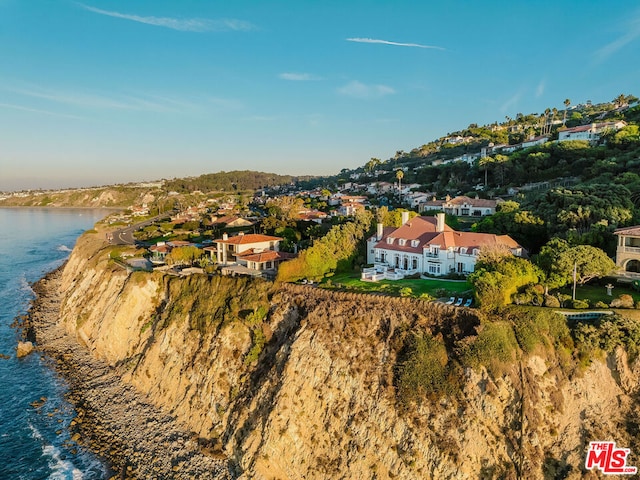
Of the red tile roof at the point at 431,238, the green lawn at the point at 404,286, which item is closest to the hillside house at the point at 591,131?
the red tile roof at the point at 431,238

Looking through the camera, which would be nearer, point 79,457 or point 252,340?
point 79,457

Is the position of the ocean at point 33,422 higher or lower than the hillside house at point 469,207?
lower

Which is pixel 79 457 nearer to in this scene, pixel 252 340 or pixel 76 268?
pixel 252 340

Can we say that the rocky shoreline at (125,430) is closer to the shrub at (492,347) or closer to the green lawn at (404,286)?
the green lawn at (404,286)

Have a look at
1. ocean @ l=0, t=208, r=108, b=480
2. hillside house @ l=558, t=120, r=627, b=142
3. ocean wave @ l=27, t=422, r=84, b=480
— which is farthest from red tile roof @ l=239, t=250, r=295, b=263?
hillside house @ l=558, t=120, r=627, b=142

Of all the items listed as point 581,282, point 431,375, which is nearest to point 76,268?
point 431,375

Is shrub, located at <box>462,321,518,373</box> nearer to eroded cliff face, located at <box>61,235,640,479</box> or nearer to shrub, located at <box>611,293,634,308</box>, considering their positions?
eroded cliff face, located at <box>61,235,640,479</box>
